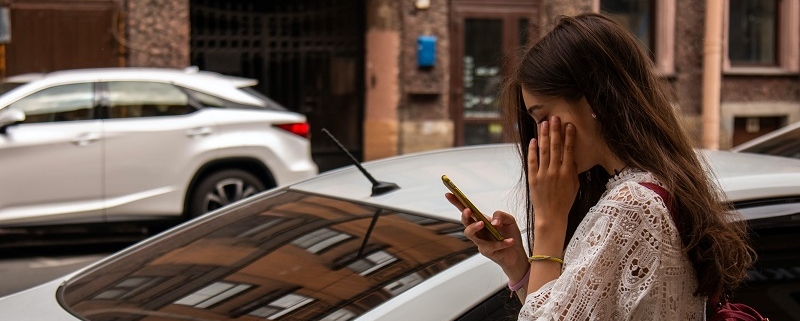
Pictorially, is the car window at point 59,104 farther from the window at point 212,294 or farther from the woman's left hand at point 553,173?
the woman's left hand at point 553,173

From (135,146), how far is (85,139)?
0.43 metres

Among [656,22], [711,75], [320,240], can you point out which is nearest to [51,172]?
[320,240]

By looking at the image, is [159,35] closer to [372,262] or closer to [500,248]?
[372,262]

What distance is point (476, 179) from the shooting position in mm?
2859

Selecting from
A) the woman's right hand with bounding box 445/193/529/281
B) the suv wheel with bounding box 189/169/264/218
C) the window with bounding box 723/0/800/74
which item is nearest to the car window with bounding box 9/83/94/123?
the suv wheel with bounding box 189/169/264/218

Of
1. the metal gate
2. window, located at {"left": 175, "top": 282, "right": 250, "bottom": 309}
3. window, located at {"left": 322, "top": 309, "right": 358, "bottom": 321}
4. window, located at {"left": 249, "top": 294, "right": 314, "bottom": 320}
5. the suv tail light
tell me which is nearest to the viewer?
window, located at {"left": 322, "top": 309, "right": 358, "bottom": 321}

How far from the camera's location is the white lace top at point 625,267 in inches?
71.0

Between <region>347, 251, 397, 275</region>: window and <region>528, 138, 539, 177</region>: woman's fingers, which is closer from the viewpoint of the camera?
<region>528, 138, 539, 177</region>: woman's fingers

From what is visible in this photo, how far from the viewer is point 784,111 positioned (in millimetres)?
16734

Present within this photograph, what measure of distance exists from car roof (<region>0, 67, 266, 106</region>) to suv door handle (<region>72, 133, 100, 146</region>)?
51 cm

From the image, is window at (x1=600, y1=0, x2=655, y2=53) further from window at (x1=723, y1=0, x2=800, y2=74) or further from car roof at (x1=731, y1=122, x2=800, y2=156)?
car roof at (x1=731, y1=122, x2=800, y2=156)

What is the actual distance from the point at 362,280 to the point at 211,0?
40.7 feet

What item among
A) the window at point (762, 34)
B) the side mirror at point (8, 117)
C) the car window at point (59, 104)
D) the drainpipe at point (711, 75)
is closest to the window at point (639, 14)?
the drainpipe at point (711, 75)

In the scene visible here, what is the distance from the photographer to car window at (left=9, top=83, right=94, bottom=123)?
8.79 meters
